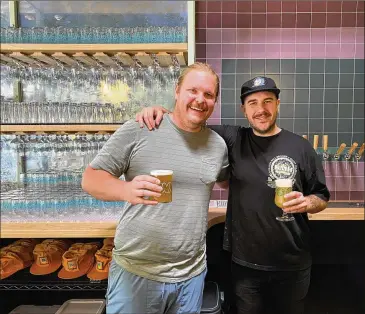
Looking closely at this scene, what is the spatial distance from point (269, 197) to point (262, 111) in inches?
16.8

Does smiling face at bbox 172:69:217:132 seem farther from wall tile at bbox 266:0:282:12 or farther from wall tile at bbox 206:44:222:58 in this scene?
wall tile at bbox 266:0:282:12

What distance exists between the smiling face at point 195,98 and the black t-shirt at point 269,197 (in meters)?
0.37

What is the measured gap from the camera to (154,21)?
2.90 meters

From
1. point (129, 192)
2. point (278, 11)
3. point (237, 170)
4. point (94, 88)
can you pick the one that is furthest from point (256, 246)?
point (278, 11)

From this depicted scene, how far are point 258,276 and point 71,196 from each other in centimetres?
135

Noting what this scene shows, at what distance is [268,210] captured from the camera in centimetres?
176

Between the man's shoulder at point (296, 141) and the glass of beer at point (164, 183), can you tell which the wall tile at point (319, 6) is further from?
the glass of beer at point (164, 183)

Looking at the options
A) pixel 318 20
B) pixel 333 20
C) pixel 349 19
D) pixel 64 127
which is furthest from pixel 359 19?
pixel 64 127

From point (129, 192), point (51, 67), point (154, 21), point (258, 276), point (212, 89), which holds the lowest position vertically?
point (258, 276)

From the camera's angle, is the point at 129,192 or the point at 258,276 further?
the point at 258,276

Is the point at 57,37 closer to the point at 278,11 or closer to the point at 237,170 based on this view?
the point at 237,170

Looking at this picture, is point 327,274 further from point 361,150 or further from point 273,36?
point 273,36

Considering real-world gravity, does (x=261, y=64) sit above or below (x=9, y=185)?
above

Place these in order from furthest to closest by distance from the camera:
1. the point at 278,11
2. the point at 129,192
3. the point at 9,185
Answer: the point at 278,11 → the point at 9,185 → the point at 129,192
